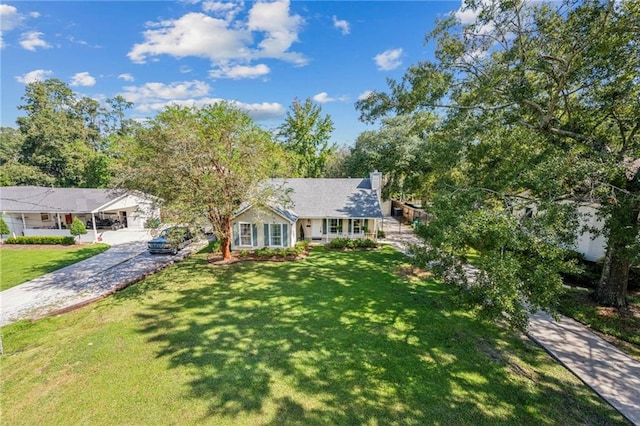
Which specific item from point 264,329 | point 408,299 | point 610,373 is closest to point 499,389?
point 610,373

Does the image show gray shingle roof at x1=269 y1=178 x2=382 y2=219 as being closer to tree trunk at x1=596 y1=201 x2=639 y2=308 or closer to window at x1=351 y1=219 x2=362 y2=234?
window at x1=351 y1=219 x2=362 y2=234

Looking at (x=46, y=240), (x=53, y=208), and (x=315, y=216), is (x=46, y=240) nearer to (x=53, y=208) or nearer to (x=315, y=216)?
(x=53, y=208)

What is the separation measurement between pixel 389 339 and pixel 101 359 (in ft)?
26.6

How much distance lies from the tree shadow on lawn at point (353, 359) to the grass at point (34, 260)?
346 inches

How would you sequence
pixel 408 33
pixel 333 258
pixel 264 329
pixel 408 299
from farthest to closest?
1. pixel 333 258
2. pixel 408 33
3. pixel 408 299
4. pixel 264 329

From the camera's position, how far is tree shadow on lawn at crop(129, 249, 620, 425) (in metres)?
5.69

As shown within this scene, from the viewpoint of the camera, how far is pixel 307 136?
3447 cm

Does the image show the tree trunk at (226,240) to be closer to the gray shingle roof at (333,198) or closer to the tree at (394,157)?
the gray shingle roof at (333,198)

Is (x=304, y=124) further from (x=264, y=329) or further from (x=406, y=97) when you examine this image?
(x=264, y=329)

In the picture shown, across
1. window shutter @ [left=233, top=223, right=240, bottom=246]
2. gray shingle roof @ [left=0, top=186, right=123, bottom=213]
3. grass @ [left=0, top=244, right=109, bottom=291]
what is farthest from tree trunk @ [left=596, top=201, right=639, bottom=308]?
gray shingle roof @ [left=0, top=186, right=123, bottom=213]

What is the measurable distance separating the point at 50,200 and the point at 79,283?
15.1 m

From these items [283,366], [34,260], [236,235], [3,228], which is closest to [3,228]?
[3,228]

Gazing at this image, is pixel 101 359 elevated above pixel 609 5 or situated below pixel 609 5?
below

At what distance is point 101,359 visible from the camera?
7.38 metres
